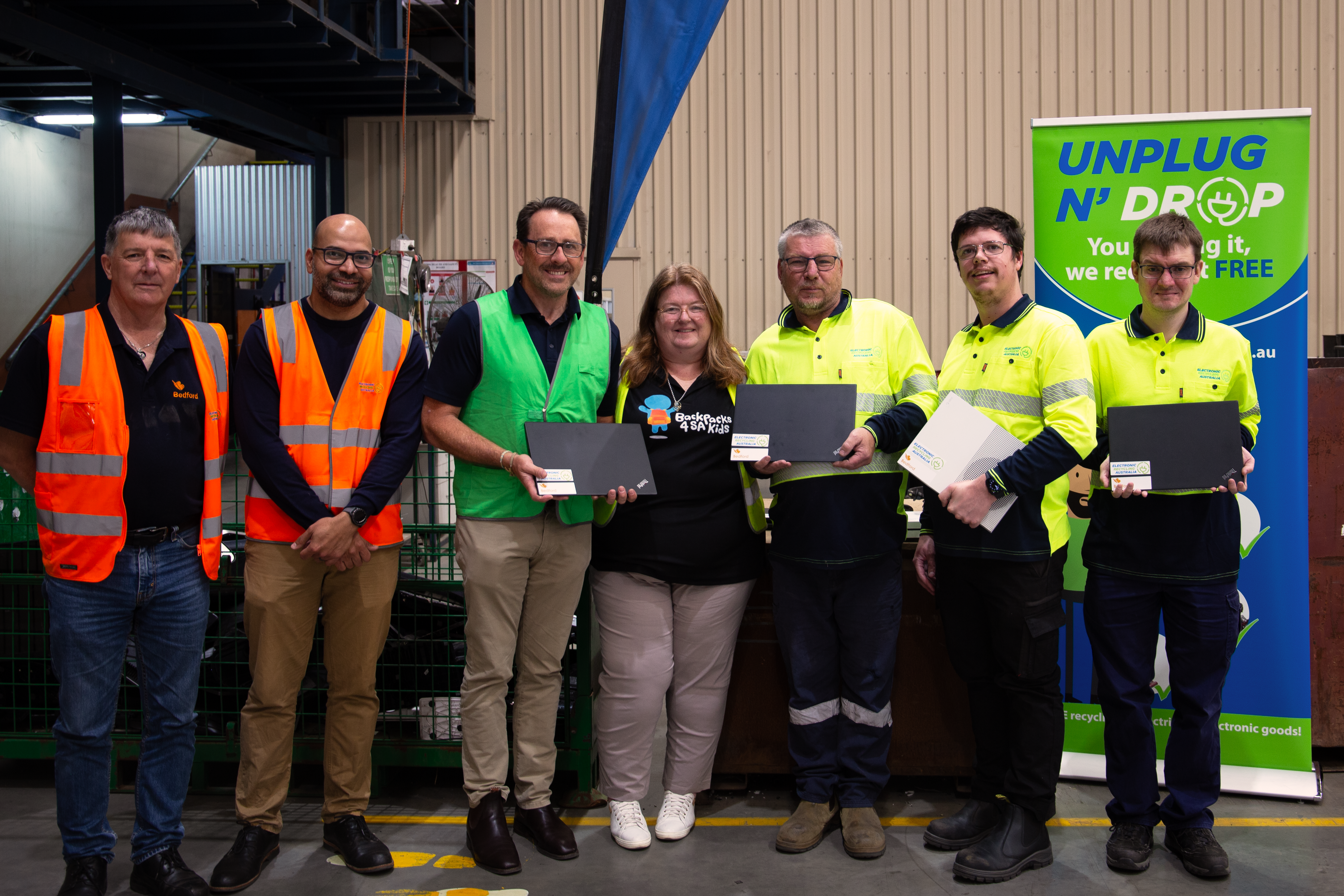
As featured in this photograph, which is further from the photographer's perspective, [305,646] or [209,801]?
[209,801]

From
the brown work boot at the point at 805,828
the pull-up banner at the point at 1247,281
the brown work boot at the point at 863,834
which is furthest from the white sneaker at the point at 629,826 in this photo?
the pull-up banner at the point at 1247,281

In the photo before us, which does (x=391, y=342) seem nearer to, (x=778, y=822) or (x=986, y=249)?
(x=986, y=249)

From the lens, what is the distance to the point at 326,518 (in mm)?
2854

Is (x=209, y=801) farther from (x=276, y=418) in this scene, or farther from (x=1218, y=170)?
(x=1218, y=170)

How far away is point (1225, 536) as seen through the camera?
2928 mm

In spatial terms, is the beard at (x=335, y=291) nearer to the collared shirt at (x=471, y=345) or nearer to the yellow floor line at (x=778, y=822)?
the collared shirt at (x=471, y=345)

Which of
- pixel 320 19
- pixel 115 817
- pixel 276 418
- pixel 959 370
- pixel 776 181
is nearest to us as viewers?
pixel 276 418

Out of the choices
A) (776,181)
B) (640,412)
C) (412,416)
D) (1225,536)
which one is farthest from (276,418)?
(776,181)

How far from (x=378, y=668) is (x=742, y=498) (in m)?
1.67

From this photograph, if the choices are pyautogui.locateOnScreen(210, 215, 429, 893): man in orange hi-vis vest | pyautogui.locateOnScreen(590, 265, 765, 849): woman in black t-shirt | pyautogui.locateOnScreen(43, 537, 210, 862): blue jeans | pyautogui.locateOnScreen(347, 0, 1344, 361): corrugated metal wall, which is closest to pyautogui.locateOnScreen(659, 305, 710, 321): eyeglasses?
pyautogui.locateOnScreen(590, 265, 765, 849): woman in black t-shirt

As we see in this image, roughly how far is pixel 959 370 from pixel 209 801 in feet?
10.9

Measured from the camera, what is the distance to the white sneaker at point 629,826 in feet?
10.4

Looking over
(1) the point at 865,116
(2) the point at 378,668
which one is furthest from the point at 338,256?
(1) the point at 865,116

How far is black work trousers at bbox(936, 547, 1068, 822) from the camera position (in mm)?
2926
